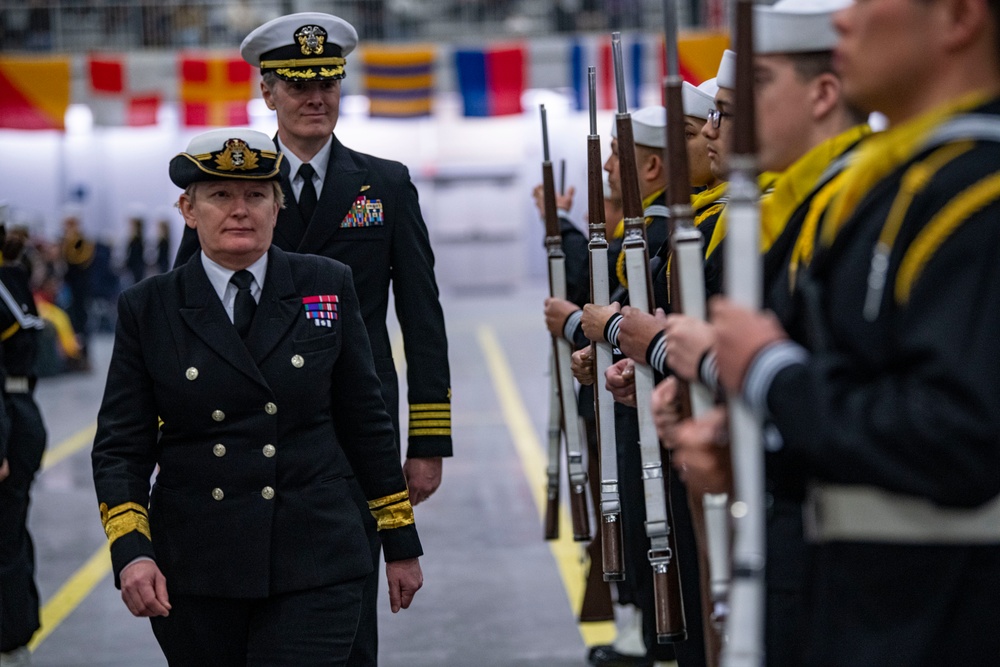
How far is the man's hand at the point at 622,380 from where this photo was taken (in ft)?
12.2

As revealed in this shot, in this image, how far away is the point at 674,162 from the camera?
264cm

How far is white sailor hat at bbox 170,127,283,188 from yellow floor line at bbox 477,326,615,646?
10.8 ft

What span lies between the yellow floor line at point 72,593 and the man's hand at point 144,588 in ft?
10.8

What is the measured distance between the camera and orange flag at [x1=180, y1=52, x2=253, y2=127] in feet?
76.9

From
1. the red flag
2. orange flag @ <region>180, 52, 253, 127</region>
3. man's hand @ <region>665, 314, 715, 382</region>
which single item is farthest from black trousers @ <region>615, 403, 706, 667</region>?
the red flag

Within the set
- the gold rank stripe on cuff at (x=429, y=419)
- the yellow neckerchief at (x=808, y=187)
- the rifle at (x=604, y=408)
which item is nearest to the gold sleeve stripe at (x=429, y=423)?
the gold rank stripe on cuff at (x=429, y=419)

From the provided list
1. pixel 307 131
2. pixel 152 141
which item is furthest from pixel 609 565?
pixel 152 141

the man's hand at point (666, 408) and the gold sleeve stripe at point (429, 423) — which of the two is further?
the gold sleeve stripe at point (429, 423)

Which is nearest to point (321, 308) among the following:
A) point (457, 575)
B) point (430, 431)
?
point (430, 431)

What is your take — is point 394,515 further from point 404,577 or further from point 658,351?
point 658,351

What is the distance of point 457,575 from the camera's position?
7340mm

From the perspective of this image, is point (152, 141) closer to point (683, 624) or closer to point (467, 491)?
point (467, 491)

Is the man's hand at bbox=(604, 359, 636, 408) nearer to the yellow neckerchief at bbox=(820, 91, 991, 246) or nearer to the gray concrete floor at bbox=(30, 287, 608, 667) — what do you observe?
the yellow neckerchief at bbox=(820, 91, 991, 246)

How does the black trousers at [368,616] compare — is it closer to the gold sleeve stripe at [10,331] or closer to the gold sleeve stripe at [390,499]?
the gold sleeve stripe at [390,499]
